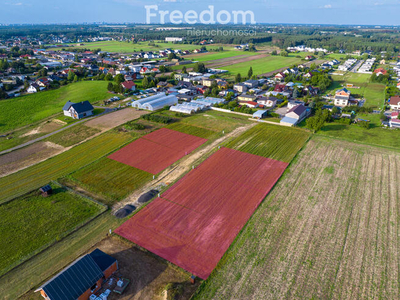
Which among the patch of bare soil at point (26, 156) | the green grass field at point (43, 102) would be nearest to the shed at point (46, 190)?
the patch of bare soil at point (26, 156)

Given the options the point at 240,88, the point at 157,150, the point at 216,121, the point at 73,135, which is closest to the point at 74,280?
the point at 157,150

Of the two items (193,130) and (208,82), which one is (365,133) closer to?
(193,130)

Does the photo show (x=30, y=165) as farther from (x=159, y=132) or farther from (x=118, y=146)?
(x=159, y=132)

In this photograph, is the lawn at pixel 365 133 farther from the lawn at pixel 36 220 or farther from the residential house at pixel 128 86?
the residential house at pixel 128 86

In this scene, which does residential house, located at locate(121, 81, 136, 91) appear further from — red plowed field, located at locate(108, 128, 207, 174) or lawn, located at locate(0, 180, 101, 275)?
lawn, located at locate(0, 180, 101, 275)

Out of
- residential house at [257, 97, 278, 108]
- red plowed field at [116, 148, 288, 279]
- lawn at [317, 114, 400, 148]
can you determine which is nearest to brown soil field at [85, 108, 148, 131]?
red plowed field at [116, 148, 288, 279]
